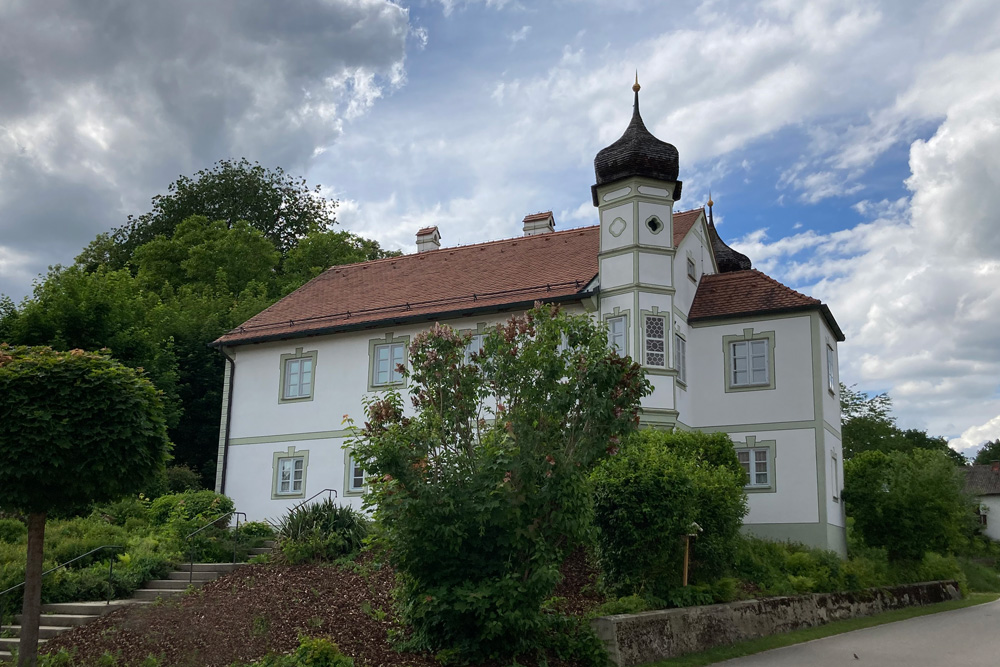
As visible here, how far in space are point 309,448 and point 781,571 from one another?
13330 millimetres

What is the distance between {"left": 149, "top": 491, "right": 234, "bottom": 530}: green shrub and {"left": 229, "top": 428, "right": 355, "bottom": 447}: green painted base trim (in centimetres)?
327

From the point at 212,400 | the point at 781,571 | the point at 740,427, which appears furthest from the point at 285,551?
the point at 212,400

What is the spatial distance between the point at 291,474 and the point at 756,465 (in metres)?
12.7

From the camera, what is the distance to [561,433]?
11.9 meters

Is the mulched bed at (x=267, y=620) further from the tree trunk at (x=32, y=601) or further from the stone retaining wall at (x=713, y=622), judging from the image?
the tree trunk at (x=32, y=601)

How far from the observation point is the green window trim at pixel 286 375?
27.1m

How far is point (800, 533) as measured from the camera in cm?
2273

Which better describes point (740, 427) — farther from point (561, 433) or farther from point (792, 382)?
point (561, 433)

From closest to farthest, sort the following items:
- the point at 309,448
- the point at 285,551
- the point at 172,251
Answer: the point at 285,551 < the point at 309,448 < the point at 172,251

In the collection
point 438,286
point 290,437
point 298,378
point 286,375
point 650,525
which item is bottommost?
point 650,525

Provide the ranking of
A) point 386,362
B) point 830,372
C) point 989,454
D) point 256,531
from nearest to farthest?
point 256,531
point 830,372
point 386,362
point 989,454

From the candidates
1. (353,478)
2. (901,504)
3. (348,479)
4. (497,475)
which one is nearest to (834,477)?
(901,504)

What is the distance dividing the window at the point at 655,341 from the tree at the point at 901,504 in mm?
6453

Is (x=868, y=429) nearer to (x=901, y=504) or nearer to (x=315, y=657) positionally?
(x=901, y=504)
